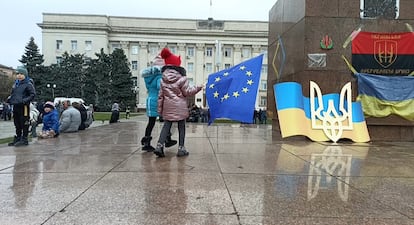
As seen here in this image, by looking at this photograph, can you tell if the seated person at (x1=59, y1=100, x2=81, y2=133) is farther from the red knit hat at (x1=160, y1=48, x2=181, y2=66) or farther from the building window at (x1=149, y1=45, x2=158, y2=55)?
the building window at (x1=149, y1=45, x2=158, y2=55)

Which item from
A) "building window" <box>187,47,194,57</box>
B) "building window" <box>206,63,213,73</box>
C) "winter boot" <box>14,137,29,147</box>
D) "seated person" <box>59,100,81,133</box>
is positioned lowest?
"winter boot" <box>14,137,29,147</box>

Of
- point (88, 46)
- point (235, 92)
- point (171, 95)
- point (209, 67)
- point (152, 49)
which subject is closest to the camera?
point (171, 95)

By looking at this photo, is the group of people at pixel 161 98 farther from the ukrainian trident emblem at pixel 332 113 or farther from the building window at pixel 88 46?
the building window at pixel 88 46

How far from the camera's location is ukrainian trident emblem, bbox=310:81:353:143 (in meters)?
A: 9.81

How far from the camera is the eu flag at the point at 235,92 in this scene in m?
8.52

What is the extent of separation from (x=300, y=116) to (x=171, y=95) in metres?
4.29

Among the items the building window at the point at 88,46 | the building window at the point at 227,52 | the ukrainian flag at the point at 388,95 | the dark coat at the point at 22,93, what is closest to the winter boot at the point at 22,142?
the dark coat at the point at 22,93

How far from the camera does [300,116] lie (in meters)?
9.84

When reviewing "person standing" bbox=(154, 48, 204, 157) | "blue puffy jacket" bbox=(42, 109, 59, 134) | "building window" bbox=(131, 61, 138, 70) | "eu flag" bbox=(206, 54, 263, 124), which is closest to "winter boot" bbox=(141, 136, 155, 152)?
"person standing" bbox=(154, 48, 204, 157)

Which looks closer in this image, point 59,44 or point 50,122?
point 50,122

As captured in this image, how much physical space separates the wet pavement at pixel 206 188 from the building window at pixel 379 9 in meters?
4.89

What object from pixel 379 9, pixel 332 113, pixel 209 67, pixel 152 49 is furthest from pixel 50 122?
pixel 209 67

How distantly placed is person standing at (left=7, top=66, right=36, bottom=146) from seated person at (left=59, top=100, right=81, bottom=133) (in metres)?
4.36

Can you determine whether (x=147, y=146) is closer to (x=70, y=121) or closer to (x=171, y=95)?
(x=171, y=95)
